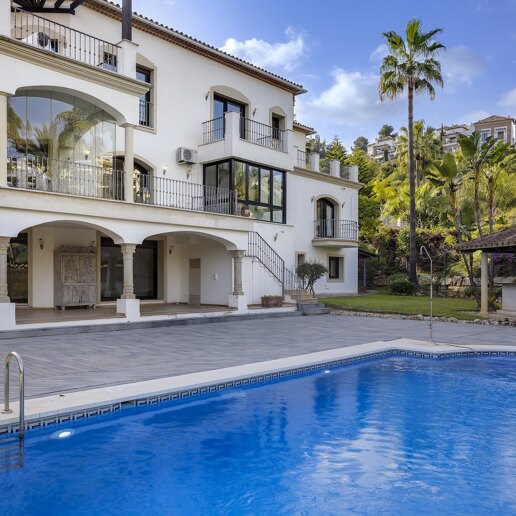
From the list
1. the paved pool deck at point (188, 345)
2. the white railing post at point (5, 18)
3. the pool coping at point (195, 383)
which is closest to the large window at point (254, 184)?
the paved pool deck at point (188, 345)

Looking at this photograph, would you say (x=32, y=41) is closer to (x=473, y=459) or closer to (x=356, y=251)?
(x=473, y=459)

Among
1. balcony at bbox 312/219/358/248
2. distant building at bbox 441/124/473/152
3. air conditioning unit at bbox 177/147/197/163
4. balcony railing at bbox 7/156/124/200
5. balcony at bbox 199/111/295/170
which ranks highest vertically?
distant building at bbox 441/124/473/152

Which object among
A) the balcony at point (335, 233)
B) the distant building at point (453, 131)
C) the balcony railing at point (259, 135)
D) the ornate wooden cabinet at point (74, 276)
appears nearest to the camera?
the ornate wooden cabinet at point (74, 276)

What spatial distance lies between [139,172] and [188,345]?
376 inches

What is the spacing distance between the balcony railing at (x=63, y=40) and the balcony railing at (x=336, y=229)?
13.0m

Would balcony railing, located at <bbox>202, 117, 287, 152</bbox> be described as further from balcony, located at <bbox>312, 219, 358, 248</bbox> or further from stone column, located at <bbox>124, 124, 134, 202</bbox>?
stone column, located at <bbox>124, 124, 134, 202</bbox>

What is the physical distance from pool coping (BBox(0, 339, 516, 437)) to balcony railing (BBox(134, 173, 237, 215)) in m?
9.43

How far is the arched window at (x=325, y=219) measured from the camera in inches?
1005

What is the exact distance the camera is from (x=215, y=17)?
19781 mm

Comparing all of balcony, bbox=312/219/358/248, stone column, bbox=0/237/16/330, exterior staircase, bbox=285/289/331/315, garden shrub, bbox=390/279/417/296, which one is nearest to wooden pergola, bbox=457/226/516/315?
exterior staircase, bbox=285/289/331/315

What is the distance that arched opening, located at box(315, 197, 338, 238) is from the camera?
1005 inches

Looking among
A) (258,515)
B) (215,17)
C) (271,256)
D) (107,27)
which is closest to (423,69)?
(215,17)

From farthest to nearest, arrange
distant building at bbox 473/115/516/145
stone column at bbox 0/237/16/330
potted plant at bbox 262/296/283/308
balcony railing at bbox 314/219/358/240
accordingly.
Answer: distant building at bbox 473/115/516/145, balcony railing at bbox 314/219/358/240, potted plant at bbox 262/296/283/308, stone column at bbox 0/237/16/330

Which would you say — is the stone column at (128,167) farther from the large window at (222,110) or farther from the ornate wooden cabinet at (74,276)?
the large window at (222,110)
